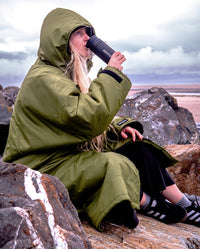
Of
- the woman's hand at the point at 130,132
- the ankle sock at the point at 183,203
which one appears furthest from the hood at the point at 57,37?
the ankle sock at the point at 183,203

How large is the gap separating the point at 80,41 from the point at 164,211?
1.95 meters

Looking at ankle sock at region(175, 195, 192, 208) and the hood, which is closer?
the hood

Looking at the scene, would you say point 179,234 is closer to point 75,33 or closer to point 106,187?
point 106,187

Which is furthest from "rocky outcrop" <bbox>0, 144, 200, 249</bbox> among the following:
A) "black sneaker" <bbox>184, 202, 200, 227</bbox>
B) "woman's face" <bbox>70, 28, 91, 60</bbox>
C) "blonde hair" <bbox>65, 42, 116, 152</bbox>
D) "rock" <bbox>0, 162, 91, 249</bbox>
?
"woman's face" <bbox>70, 28, 91, 60</bbox>

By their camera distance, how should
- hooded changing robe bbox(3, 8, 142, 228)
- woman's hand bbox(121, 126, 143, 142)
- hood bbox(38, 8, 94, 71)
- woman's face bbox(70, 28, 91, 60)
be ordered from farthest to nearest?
woman's hand bbox(121, 126, 143, 142), woman's face bbox(70, 28, 91, 60), hood bbox(38, 8, 94, 71), hooded changing robe bbox(3, 8, 142, 228)

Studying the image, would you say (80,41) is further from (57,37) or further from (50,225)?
(50,225)

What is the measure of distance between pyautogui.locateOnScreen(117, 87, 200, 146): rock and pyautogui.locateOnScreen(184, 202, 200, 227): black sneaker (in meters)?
4.36

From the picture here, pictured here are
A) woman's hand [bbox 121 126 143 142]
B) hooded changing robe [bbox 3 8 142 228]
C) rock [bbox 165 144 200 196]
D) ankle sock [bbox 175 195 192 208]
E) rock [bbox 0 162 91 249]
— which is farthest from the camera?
rock [bbox 165 144 200 196]

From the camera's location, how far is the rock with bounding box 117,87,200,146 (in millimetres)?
8164

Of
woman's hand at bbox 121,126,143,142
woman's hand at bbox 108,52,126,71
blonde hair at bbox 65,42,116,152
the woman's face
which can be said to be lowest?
woman's hand at bbox 121,126,143,142

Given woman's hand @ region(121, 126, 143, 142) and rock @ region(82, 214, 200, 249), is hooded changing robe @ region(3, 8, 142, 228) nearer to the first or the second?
rock @ region(82, 214, 200, 249)

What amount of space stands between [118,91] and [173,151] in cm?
250

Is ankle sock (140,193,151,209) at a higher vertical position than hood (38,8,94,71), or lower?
lower

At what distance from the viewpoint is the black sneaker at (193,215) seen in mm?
3611
